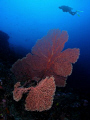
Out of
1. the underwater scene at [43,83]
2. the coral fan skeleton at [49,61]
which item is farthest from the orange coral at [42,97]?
the coral fan skeleton at [49,61]

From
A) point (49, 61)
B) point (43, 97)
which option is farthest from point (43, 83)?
point (49, 61)

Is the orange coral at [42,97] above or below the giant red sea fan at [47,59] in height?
below

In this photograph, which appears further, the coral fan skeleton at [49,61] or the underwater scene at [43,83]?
the coral fan skeleton at [49,61]

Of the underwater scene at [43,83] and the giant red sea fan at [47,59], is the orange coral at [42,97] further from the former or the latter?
the giant red sea fan at [47,59]

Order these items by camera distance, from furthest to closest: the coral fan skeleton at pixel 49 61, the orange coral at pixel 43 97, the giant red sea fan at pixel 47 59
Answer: the giant red sea fan at pixel 47 59 < the coral fan skeleton at pixel 49 61 < the orange coral at pixel 43 97

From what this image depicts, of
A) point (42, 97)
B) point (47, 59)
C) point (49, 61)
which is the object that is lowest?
point (42, 97)

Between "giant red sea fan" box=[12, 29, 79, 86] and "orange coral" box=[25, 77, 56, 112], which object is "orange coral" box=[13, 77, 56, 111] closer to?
"orange coral" box=[25, 77, 56, 112]

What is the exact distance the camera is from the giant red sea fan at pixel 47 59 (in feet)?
15.0

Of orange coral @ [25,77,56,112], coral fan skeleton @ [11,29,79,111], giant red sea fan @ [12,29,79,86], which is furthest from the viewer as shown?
giant red sea fan @ [12,29,79,86]

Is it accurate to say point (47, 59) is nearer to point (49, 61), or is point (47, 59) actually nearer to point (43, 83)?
point (49, 61)

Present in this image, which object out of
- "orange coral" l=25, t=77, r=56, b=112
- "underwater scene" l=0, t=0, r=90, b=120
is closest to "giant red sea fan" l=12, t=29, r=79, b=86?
"underwater scene" l=0, t=0, r=90, b=120

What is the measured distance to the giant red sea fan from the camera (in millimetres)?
4586

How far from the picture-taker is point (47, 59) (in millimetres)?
4852

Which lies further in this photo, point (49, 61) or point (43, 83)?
point (49, 61)
